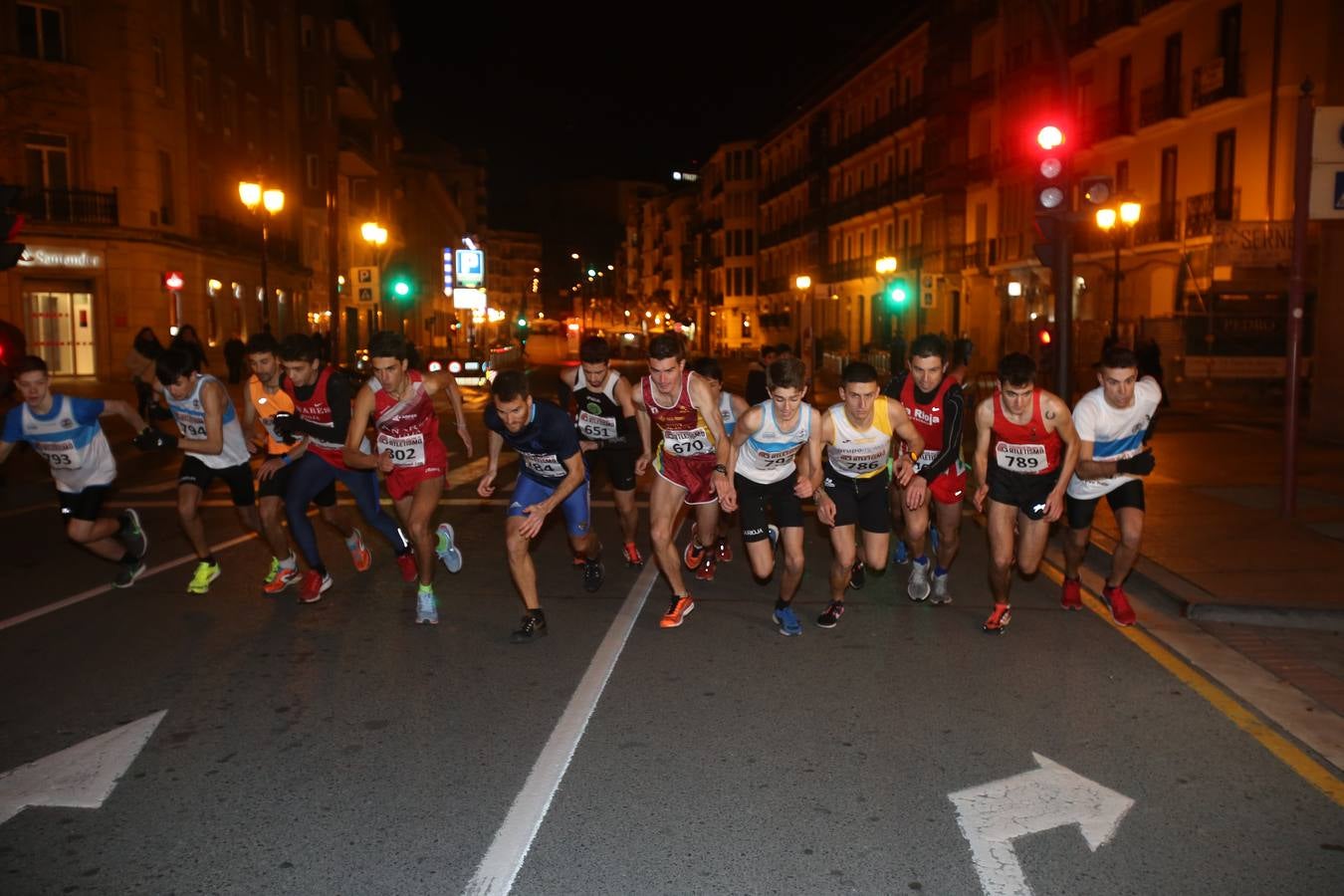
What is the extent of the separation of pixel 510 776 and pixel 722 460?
283cm

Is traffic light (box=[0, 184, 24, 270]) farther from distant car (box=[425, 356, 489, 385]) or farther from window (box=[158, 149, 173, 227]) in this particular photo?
distant car (box=[425, 356, 489, 385])

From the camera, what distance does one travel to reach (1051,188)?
12180 millimetres

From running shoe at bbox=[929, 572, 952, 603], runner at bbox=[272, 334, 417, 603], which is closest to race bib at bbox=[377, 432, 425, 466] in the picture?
runner at bbox=[272, 334, 417, 603]

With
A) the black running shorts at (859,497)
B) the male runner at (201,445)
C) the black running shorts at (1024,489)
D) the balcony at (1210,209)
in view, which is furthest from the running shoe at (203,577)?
the balcony at (1210,209)

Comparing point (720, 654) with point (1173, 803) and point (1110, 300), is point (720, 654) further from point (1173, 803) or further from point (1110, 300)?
point (1110, 300)

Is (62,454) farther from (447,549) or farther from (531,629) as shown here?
(531,629)

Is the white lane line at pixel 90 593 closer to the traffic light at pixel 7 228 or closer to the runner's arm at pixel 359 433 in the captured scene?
the runner's arm at pixel 359 433

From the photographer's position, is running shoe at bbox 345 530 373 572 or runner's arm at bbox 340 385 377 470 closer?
runner's arm at bbox 340 385 377 470

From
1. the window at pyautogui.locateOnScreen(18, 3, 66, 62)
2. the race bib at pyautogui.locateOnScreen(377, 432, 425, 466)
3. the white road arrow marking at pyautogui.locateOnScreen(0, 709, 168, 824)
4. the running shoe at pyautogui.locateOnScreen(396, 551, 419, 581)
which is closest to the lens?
the white road arrow marking at pyautogui.locateOnScreen(0, 709, 168, 824)

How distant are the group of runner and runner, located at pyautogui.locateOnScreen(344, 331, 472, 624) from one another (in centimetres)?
1

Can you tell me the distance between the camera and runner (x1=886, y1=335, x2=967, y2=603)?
25.9ft

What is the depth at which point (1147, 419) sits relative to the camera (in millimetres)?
7488

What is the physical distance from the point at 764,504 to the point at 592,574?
5.82 ft

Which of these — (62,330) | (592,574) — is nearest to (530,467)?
(592,574)
